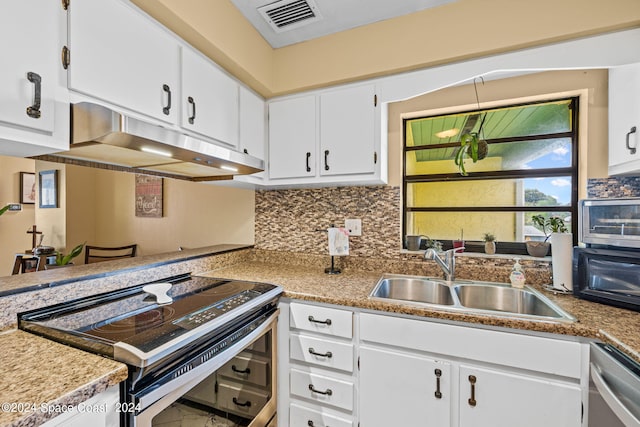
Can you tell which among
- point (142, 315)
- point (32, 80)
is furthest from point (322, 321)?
point (32, 80)

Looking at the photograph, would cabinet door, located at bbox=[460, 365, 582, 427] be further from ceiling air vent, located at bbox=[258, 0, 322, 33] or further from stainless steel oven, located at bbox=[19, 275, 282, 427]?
ceiling air vent, located at bbox=[258, 0, 322, 33]

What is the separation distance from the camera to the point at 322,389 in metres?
1.39

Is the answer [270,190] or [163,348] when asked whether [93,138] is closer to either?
[163,348]

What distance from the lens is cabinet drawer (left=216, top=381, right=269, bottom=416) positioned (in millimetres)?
1111

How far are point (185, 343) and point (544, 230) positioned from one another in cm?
208

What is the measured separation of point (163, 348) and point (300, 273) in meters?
1.14

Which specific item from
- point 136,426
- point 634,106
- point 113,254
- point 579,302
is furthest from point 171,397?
point 113,254

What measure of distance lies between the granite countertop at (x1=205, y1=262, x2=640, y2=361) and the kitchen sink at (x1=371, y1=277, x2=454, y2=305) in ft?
0.28

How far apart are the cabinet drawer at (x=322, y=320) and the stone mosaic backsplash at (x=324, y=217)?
69 cm

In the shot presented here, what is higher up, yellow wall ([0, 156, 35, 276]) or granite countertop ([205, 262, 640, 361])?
yellow wall ([0, 156, 35, 276])

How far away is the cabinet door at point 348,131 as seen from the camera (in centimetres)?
170

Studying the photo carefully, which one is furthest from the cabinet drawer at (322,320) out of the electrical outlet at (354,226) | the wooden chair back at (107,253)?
the wooden chair back at (107,253)

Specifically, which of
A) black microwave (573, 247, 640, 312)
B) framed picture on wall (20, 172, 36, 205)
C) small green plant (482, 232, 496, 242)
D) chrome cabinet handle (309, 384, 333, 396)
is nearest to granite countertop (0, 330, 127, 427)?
chrome cabinet handle (309, 384, 333, 396)

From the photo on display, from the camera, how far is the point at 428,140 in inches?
79.5
